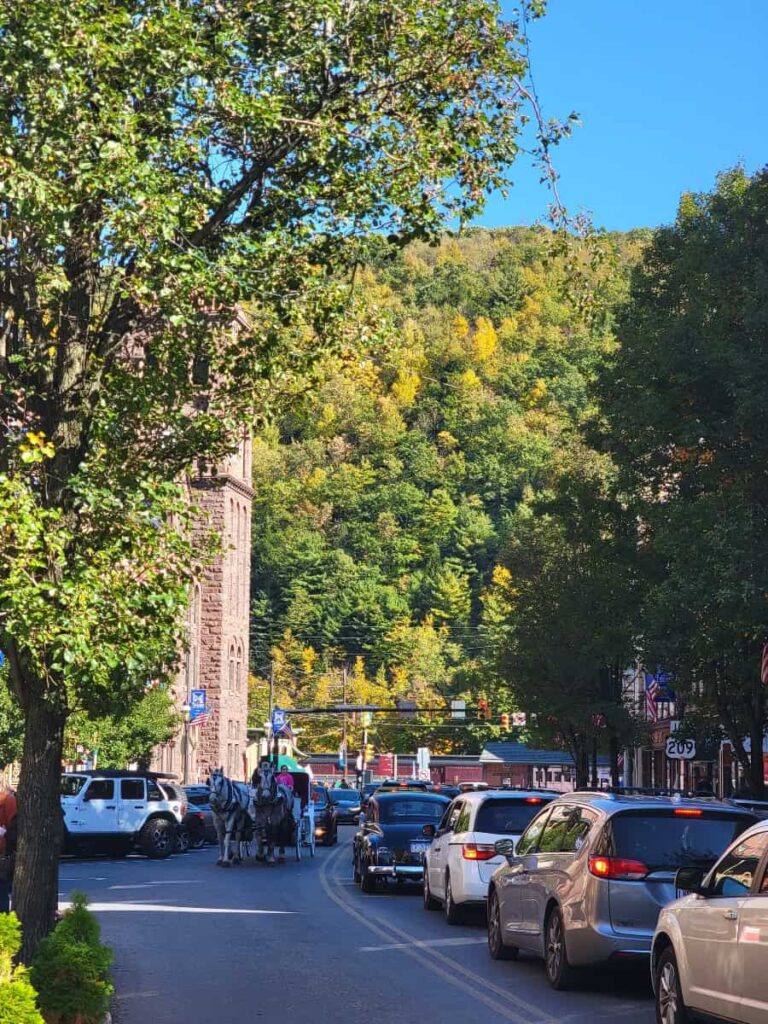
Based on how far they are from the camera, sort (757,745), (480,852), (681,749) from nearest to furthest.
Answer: (480,852) < (757,745) < (681,749)

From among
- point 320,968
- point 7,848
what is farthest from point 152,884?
point 320,968

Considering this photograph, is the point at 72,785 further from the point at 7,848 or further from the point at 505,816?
the point at 7,848

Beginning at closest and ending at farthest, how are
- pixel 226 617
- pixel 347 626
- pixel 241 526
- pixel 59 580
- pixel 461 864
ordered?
1. pixel 59 580
2. pixel 461 864
3. pixel 226 617
4. pixel 241 526
5. pixel 347 626

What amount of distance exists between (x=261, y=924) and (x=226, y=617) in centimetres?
6955

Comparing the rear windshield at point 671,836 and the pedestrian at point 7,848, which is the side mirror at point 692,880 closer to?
the rear windshield at point 671,836

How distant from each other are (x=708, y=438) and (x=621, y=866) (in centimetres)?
1678

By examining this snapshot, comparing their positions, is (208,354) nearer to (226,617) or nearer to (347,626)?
(226,617)

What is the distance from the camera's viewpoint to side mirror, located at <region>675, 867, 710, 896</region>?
10.5m

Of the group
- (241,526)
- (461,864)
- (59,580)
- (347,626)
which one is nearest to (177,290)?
(59,580)

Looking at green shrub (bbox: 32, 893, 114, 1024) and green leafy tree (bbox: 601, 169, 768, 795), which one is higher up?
green leafy tree (bbox: 601, 169, 768, 795)

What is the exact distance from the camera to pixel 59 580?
12062mm

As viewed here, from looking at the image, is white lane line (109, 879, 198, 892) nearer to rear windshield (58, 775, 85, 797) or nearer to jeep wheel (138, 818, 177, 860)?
rear windshield (58, 775, 85, 797)

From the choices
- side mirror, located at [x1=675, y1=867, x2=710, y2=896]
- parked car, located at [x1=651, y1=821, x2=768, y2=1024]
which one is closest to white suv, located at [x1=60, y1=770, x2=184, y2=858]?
parked car, located at [x1=651, y1=821, x2=768, y2=1024]

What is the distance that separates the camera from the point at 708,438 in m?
29.6
